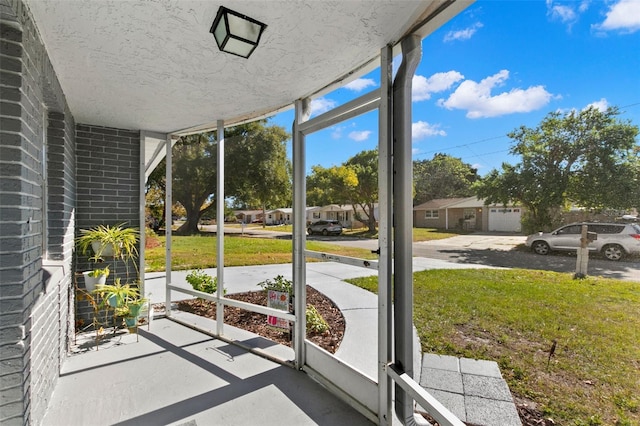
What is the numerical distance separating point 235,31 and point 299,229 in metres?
1.49

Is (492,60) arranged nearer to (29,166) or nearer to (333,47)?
(333,47)

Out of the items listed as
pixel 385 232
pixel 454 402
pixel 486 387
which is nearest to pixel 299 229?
pixel 385 232

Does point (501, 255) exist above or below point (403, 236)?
below

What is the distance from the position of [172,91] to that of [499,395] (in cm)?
315

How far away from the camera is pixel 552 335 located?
1970 millimetres

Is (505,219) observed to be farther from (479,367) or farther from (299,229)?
(299,229)

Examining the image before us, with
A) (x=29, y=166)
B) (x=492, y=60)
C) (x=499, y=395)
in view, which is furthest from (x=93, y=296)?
(x=492, y=60)

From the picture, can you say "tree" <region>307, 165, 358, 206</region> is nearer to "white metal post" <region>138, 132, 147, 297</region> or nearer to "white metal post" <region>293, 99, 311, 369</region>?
"white metal post" <region>293, 99, 311, 369</region>

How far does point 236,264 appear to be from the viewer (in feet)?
20.5

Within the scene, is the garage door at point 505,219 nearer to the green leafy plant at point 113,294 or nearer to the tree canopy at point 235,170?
the tree canopy at point 235,170

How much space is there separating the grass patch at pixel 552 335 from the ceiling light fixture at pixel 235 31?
2.03 meters

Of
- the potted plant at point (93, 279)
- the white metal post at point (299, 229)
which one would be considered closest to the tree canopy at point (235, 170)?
the white metal post at point (299, 229)

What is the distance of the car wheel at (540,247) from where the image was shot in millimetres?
1636

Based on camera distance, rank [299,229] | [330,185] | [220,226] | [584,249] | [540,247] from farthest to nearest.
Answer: [220,226], [299,229], [330,185], [540,247], [584,249]
